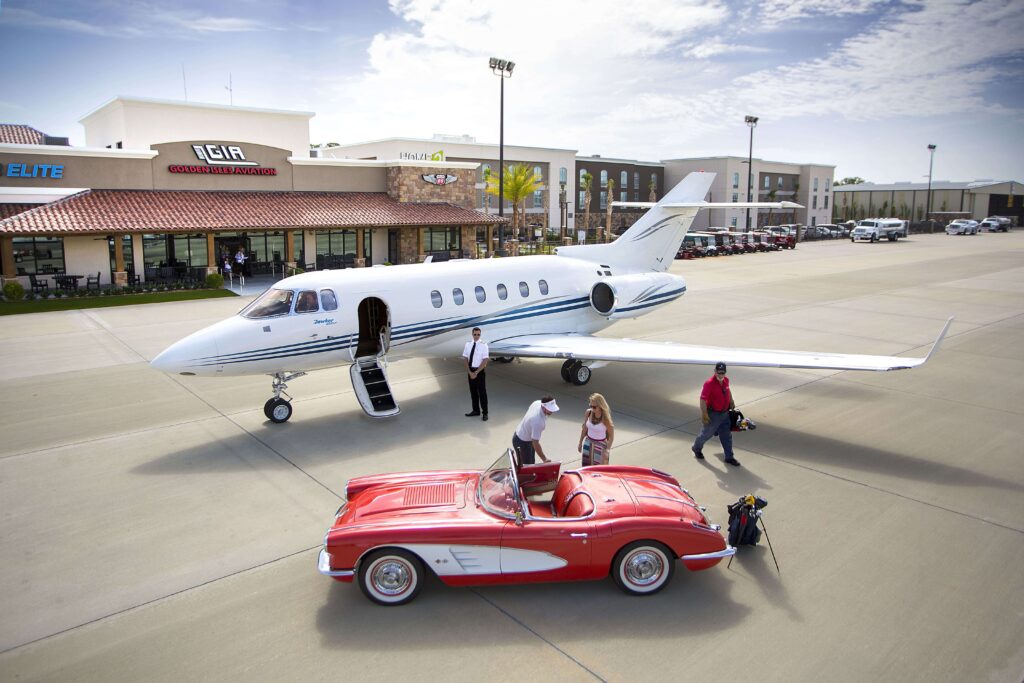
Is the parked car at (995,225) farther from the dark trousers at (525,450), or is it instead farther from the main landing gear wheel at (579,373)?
the dark trousers at (525,450)

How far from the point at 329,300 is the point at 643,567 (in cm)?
835

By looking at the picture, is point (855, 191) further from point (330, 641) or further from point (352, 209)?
point (330, 641)

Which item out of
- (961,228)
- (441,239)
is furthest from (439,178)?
(961,228)

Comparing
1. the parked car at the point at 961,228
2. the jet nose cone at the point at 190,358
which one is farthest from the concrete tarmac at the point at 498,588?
the parked car at the point at 961,228

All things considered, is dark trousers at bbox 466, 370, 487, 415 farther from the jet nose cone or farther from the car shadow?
the car shadow

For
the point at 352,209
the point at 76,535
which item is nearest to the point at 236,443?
the point at 76,535

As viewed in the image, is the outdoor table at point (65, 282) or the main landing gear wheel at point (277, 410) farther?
the outdoor table at point (65, 282)

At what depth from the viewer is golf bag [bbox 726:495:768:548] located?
788 centimetres

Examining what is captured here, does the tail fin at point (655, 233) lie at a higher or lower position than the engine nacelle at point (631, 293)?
higher

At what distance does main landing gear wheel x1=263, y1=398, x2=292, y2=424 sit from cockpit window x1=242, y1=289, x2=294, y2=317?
5.33 feet

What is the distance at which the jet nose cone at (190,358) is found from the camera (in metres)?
11.6

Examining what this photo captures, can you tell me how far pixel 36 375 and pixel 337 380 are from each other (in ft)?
24.3

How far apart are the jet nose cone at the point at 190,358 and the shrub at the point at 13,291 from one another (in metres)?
21.0

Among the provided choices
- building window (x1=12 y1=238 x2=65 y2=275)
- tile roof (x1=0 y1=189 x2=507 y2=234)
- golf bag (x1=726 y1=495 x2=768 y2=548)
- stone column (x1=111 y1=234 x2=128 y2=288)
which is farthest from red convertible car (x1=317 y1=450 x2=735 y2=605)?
building window (x1=12 y1=238 x2=65 y2=275)
